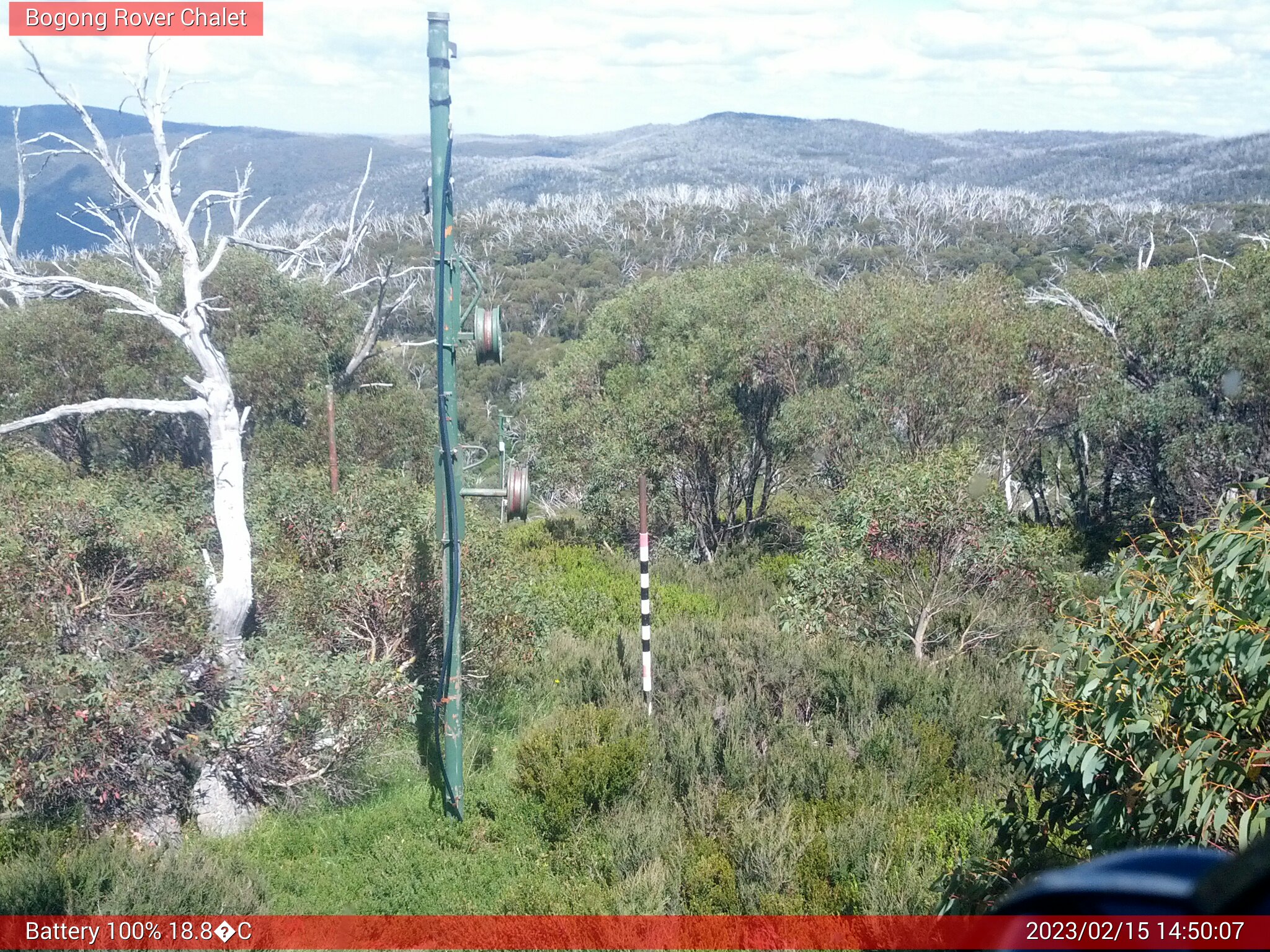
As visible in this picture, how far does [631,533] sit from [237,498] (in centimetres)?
1046

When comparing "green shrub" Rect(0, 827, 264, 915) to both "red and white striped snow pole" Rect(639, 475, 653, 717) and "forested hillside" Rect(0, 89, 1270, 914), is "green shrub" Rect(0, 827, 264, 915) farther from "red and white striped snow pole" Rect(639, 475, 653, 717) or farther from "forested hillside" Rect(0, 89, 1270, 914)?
"red and white striped snow pole" Rect(639, 475, 653, 717)

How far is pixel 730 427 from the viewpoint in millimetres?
17766

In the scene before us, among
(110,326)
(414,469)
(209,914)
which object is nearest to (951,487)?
(209,914)

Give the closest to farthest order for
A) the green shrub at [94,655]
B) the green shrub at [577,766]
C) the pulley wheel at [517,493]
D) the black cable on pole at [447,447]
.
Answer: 1. the green shrub at [94,655]
2. the black cable on pole at [447,447]
3. the pulley wheel at [517,493]
4. the green shrub at [577,766]

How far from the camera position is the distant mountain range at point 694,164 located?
9706 centimetres

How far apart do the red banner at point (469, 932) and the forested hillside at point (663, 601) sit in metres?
0.17

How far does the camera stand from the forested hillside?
4.84m

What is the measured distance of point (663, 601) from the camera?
48.0ft

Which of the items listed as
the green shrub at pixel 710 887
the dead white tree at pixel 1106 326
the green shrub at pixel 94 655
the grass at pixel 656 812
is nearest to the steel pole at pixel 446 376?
the grass at pixel 656 812

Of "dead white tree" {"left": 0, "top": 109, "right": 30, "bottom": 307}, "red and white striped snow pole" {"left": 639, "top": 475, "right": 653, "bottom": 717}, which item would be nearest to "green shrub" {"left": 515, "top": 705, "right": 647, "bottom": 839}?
"red and white striped snow pole" {"left": 639, "top": 475, "right": 653, "bottom": 717}

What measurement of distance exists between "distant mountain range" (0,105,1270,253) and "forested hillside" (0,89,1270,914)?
63443 millimetres

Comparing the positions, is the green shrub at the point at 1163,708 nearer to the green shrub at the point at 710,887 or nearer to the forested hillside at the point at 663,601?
the forested hillside at the point at 663,601

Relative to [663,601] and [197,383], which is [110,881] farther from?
[663,601]

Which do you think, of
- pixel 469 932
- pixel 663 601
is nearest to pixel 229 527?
pixel 469 932
